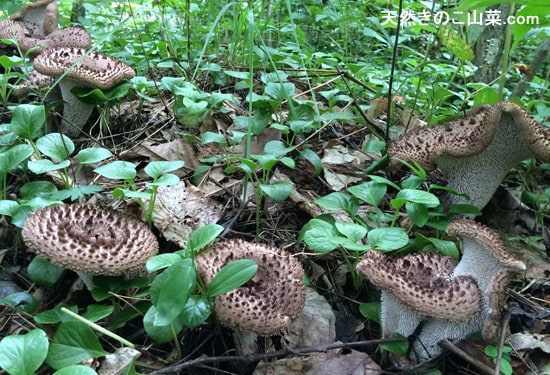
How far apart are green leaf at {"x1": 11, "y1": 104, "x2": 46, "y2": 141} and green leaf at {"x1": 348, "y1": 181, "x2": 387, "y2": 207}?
78.1 inches

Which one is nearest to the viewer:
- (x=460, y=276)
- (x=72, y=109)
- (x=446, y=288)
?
(x=446, y=288)

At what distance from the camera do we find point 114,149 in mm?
3785

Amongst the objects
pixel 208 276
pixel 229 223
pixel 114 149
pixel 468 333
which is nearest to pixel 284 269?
pixel 208 276

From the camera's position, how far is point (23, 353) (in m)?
1.79

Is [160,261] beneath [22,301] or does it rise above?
above

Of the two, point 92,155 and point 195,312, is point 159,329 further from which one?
point 92,155

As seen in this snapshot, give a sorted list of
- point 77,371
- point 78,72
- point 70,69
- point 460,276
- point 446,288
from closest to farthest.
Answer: point 77,371 < point 446,288 < point 460,276 < point 70,69 < point 78,72

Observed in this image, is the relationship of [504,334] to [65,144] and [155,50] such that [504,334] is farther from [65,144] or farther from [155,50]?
[155,50]

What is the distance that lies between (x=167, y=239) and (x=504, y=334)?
1.88 meters

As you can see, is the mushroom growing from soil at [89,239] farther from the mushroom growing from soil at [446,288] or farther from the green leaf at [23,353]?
the mushroom growing from soil at [446,288]

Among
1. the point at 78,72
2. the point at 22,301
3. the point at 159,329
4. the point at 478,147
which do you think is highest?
the point at 78,72

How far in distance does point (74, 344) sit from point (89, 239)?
49cm

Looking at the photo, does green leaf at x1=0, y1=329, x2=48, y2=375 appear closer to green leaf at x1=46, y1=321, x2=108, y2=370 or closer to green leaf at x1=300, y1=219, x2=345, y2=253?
green leaf at x1=46, y1=321, x2=108, y2=370

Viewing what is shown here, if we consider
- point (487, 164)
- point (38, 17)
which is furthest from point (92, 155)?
point (38, 17)
